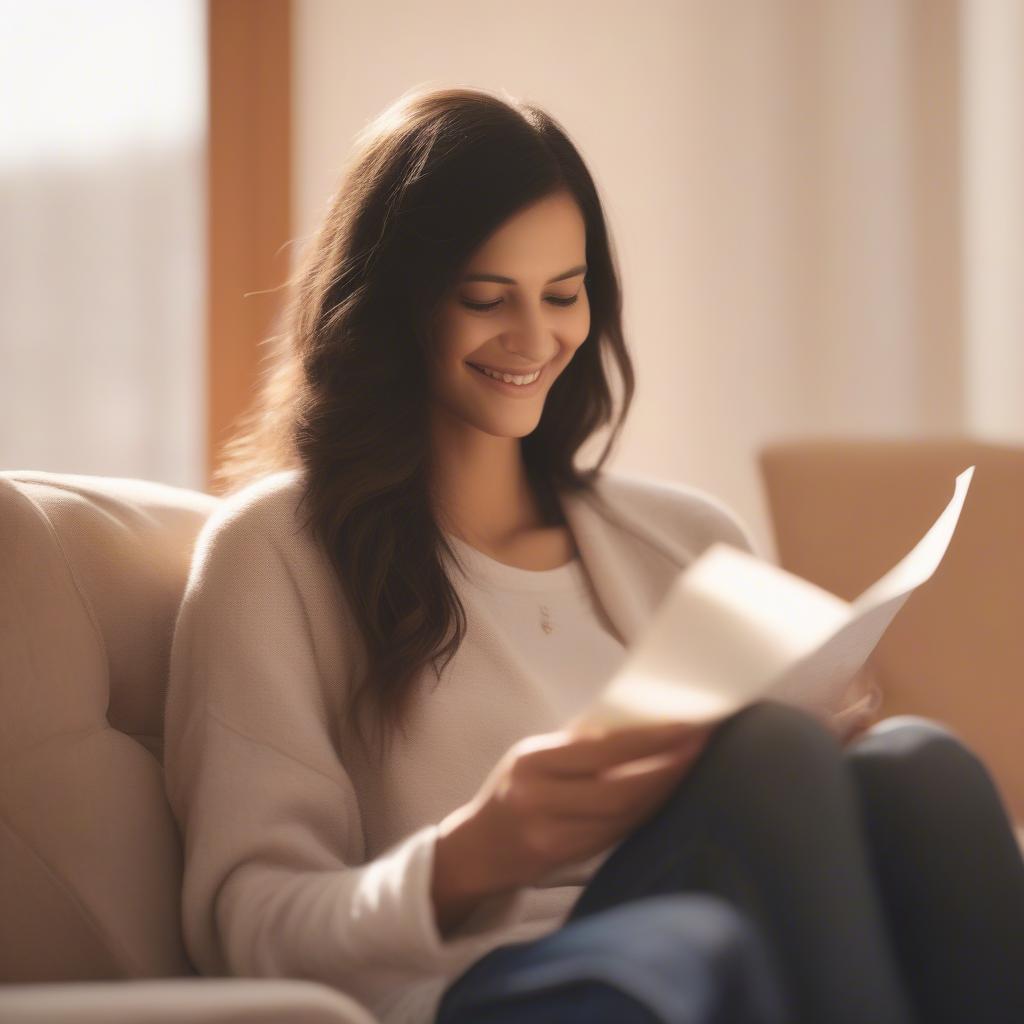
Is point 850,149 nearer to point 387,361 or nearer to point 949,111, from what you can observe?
point 949,111

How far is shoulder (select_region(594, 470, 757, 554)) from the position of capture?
166 cm

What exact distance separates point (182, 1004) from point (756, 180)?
2.60m

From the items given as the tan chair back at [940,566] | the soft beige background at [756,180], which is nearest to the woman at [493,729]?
the tan chair back at [940,566]

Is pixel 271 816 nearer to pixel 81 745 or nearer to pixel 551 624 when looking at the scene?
pixel 81 745

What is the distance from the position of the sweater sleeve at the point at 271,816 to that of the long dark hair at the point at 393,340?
7 cm

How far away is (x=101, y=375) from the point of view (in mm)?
3016

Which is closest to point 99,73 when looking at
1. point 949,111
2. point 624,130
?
point 624,130

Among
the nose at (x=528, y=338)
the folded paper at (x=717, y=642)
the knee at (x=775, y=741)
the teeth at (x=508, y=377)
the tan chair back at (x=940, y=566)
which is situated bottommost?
the tan chair back at (x=940, y=566)

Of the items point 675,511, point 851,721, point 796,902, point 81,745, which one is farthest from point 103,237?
point 796,902

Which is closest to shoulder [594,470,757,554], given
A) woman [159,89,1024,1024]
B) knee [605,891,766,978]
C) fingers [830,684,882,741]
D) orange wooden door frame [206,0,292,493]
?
woman [159,89,1024,1024]

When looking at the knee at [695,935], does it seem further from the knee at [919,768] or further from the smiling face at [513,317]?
the smiling face at [513,317]

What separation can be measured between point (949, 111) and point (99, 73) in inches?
70.4

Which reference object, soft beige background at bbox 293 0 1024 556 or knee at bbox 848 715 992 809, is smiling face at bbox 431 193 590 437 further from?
soft beige background at bbox 293 0 1024 556

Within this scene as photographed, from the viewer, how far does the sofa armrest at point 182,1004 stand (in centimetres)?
79
